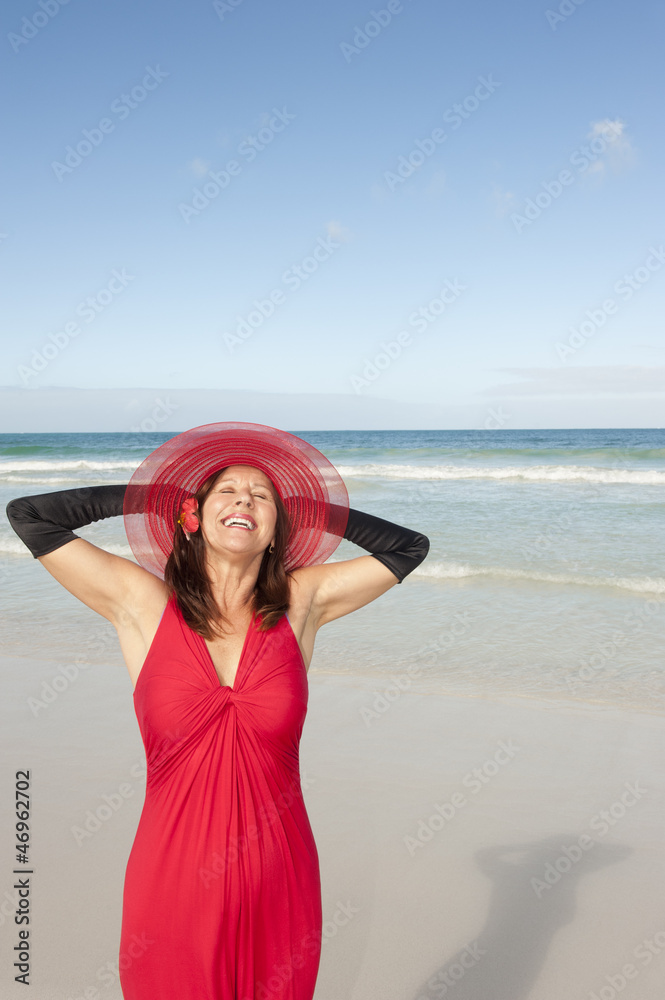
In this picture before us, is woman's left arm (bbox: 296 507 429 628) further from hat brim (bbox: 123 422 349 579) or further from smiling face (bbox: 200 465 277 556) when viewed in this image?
smiling face (bbox: 200 465 277 556)

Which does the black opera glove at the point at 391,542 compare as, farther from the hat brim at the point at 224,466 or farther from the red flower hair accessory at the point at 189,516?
the red flower hair accessory at the point at 189,516

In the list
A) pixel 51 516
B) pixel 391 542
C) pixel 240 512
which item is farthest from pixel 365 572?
pixel 51 516

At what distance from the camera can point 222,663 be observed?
6.82ft

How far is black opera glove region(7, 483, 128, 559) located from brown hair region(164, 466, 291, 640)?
25 centimetres

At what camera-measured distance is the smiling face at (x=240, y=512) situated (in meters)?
2.24

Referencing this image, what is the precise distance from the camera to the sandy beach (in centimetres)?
313

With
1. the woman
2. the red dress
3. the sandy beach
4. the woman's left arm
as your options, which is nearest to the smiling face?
the woman

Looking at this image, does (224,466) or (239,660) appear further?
(224,466)

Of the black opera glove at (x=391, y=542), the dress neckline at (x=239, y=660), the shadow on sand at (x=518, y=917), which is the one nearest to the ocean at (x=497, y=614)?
the shadow on sand at (x=518, y=917)

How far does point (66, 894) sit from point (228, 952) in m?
2.11

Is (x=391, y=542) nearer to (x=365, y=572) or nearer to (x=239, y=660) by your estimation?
(x=365, y=572)

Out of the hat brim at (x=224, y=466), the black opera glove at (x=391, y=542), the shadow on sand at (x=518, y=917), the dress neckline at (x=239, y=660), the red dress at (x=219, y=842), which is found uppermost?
the hat brim at (x=224, y=466)

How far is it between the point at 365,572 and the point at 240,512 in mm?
459

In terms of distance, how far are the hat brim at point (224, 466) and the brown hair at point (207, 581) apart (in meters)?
0.07
